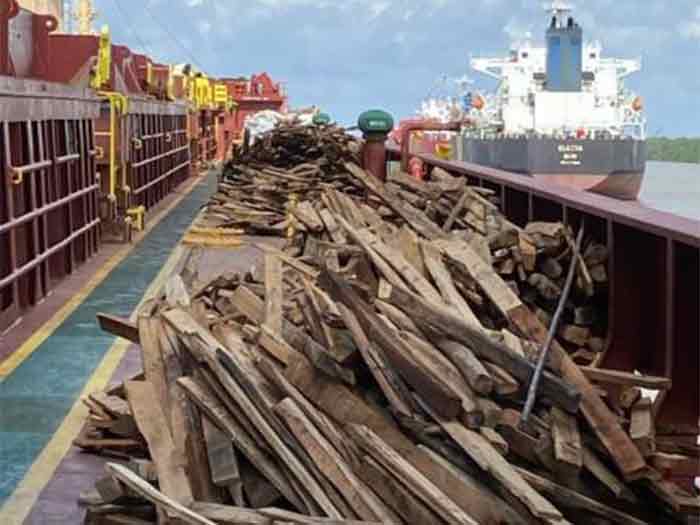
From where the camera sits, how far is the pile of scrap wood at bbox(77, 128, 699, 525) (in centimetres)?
462

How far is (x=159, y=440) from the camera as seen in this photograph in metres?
5.34

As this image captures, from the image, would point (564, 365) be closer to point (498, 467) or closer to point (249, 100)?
point (498, 467)

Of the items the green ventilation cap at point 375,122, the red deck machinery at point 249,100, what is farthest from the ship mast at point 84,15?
the green ventilation cap at point 375,122

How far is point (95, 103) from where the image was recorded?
44.4ft

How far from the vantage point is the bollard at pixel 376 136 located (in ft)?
57.0

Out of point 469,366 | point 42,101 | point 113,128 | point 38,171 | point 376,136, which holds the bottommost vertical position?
point 469,366

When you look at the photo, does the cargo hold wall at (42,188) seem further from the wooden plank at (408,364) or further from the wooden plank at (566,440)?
the wooden plank at (566,440)

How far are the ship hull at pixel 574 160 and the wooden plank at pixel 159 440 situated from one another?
39.5 metres

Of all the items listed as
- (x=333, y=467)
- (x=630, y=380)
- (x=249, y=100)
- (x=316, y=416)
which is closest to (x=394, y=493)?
(x=333, y=467)

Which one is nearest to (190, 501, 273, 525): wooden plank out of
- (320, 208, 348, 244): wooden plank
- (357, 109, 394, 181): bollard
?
(320, 208, 348, 244): wooden plank

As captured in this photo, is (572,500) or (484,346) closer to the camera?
(572,500)

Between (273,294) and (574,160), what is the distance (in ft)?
131

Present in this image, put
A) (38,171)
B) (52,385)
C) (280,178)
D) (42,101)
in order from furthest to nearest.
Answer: (280,178) → (38,171) → (42,101) → (52,385)

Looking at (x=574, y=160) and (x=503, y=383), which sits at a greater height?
(x=503, y=383)
